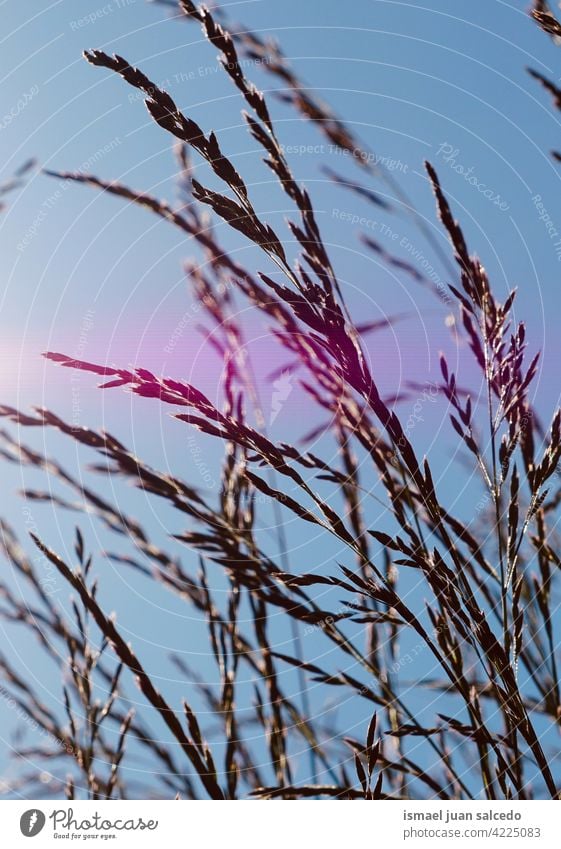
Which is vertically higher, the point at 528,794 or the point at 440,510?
the point at 440,510

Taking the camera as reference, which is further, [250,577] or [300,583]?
[250,577]

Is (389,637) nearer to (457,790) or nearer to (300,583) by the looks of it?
(457,790)

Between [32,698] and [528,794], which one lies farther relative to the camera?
Answer: [32,698]

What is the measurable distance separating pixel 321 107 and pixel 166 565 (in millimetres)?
677

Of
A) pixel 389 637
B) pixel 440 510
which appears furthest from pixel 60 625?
pixel 440 510

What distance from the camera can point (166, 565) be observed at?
1.04 meters

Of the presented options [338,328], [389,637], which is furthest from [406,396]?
[338,328]
